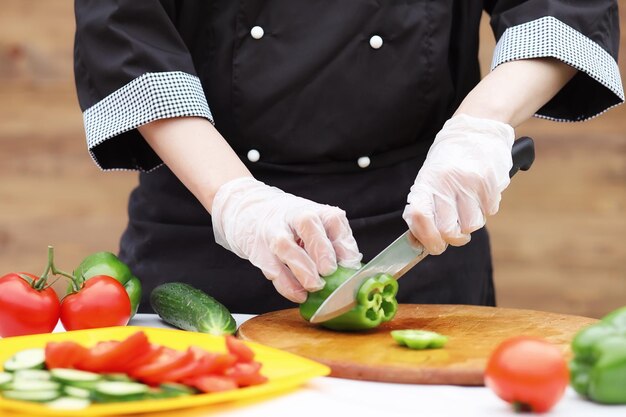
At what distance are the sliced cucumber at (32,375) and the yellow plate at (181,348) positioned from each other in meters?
0.05

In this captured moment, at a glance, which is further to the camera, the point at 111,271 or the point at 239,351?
the point at 111,271

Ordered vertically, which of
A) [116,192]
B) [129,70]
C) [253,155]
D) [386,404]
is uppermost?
[116,192]

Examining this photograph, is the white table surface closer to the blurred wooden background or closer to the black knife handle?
the black knife handle

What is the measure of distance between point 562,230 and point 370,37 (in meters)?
1.77

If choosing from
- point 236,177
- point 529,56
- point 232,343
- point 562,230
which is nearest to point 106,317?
point 236,177

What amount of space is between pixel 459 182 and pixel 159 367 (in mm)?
669

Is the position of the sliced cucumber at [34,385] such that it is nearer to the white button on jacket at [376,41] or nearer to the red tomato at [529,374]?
the red tomato at [529,374]

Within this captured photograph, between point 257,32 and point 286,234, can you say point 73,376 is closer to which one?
point 286,234

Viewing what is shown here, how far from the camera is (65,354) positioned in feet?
3.64

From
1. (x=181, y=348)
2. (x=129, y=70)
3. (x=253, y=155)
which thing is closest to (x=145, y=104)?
(x=129, y=70)

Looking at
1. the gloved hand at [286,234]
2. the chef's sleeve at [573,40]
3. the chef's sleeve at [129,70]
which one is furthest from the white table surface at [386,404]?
the chef's sleeve at [573,40]

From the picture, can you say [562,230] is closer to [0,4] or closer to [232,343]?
[0,4]

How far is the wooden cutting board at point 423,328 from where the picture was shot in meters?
1.26

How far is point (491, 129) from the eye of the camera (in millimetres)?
1617
